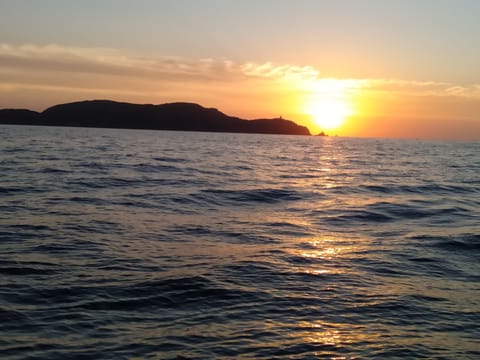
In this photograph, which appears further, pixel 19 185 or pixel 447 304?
pixel 19 185

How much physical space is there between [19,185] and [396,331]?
21.2 m

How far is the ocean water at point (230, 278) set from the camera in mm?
7754

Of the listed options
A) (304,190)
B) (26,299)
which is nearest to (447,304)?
(26,299)

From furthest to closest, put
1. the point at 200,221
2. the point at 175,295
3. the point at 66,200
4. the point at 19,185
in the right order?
the point at 19,185, the point at 66,200, the point at 200,221, the point at 175,295

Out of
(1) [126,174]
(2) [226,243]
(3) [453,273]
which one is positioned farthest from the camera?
(1) [126,174]

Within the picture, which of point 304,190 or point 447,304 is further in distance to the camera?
point 304,190

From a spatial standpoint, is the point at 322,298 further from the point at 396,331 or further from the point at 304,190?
the point at 304,190

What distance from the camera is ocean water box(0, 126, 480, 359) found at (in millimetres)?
7754

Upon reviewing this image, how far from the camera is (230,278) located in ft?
36.7

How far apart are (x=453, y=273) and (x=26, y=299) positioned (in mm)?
10183

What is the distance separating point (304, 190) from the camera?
30.3m

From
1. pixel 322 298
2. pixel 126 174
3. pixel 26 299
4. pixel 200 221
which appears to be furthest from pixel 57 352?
pixel 126 174

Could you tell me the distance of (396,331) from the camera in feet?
27.7

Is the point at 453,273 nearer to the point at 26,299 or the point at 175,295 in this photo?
the point at 175,295
